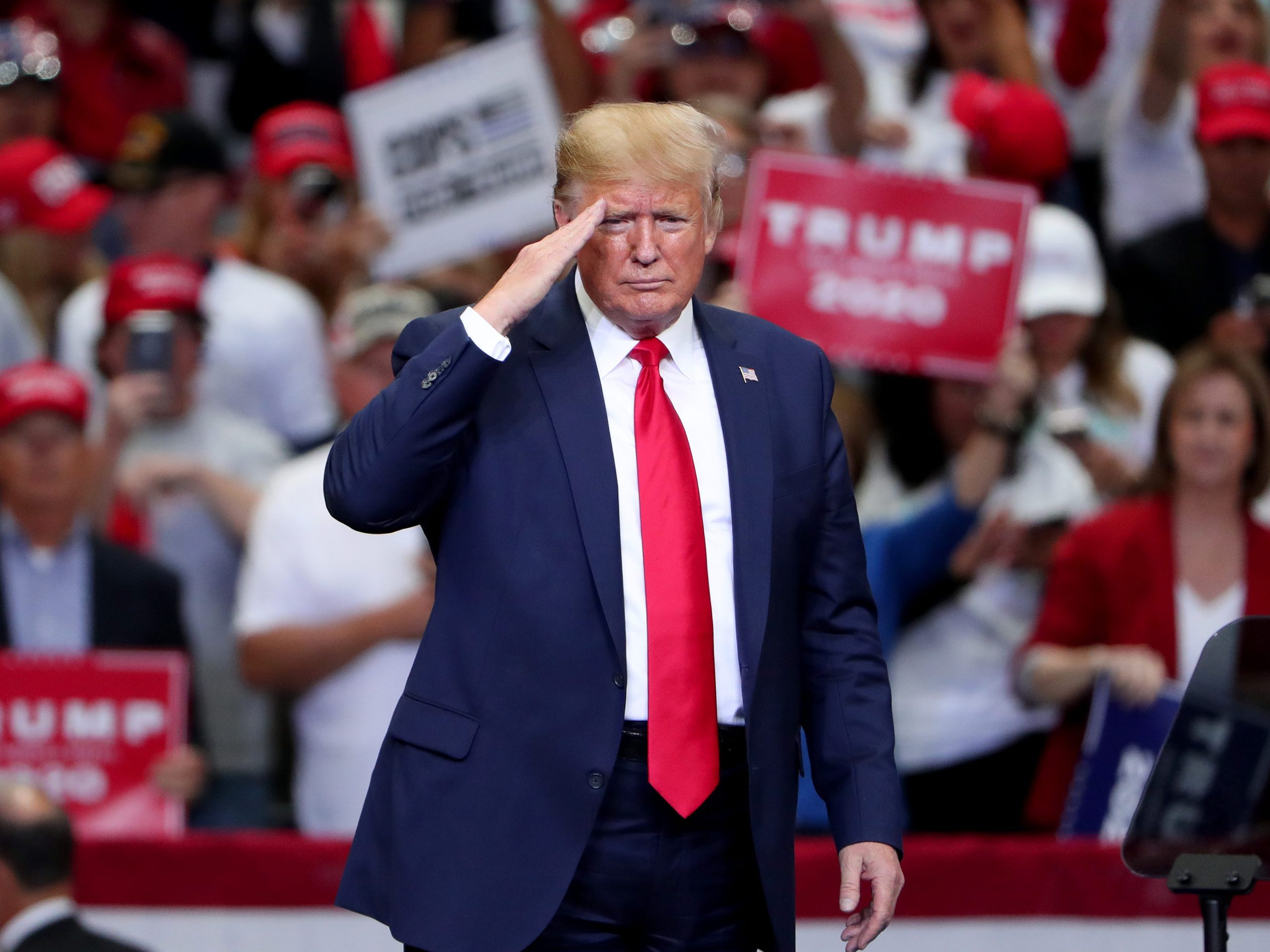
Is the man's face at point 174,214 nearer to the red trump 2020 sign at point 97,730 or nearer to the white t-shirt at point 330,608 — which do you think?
the white t-shirt at point 330,608

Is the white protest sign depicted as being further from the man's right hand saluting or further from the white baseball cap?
the man's right hand saluting

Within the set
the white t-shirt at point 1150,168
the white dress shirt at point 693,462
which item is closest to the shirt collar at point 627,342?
the white dress shirt at point 693,462

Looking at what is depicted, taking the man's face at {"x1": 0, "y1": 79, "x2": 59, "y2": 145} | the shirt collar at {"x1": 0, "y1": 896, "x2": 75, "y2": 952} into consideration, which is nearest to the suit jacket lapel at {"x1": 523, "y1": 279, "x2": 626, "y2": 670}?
the shirt collar at {"x1": 0, "y1": 896, "x2": 75, "y2": 952}

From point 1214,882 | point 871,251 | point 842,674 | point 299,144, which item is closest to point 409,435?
point 842,674

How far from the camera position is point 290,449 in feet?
17.5

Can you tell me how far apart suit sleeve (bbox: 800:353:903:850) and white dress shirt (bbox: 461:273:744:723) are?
16 centimetres

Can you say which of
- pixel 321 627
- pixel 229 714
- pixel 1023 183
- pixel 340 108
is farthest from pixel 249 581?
pixel 340 108

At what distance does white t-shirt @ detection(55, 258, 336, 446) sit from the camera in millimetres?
5434

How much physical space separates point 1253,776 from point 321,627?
241 cm

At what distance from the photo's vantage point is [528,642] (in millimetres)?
2314

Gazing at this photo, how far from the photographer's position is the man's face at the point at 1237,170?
5582 millimetres

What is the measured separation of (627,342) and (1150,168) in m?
4.22

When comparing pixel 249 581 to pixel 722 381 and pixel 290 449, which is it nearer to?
pixel 290 449

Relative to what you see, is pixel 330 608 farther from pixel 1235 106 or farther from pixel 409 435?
pixel 1235 106
